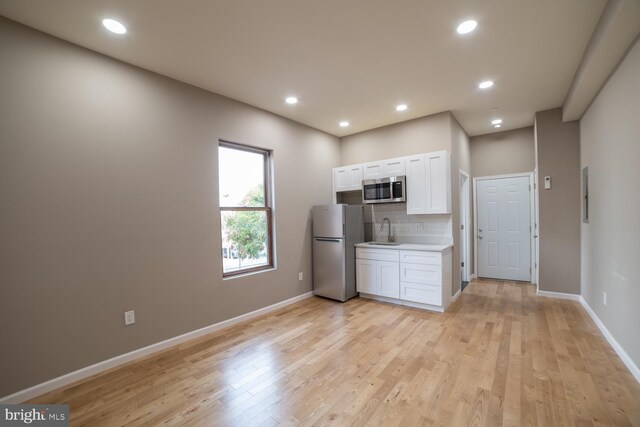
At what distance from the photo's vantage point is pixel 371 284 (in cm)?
431

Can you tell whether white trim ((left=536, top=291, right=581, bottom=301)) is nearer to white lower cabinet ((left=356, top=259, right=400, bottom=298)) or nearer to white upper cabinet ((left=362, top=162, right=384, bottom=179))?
white lower cabinet ((left=356, top=259, right=400, bottom=298))

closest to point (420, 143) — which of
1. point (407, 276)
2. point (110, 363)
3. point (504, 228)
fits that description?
point (407, 276)

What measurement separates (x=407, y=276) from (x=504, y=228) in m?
2.70

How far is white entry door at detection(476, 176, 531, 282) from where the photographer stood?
5.11m

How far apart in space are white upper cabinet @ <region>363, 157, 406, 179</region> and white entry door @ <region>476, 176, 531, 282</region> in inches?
88.6

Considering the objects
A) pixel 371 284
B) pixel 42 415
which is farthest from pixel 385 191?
pixel 42 415

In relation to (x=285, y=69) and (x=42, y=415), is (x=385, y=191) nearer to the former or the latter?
(x=285, y=69)

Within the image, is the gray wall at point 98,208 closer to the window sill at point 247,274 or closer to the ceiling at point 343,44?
the window sill at point 247,274

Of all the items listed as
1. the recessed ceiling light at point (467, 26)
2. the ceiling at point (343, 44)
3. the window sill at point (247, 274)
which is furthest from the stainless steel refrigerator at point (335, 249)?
the recessed ceiling light at point (467, 26)

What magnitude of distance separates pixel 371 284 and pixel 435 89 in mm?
2817

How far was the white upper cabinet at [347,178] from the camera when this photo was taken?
4.80 metres

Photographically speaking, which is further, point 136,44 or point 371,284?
point 371,284

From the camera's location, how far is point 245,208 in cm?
376

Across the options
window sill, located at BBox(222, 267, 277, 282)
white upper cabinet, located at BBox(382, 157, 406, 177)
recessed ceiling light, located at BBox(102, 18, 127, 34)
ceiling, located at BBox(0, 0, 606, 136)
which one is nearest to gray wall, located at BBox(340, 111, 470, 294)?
white upper cabinet, located at BBox(382, 157, 406, 177)
